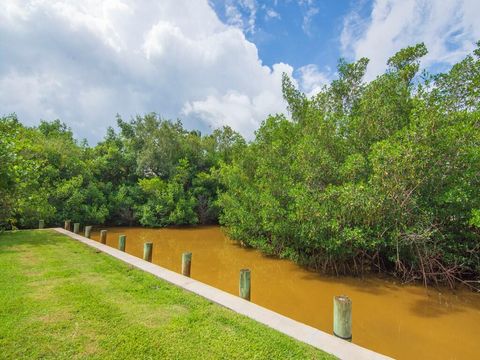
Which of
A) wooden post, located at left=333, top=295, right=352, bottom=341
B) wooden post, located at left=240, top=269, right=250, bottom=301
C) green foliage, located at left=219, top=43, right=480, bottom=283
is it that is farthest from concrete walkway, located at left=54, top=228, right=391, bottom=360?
green foliage, located at left=219, top=43, right=480, bottom=283

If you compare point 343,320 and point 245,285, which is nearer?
point 343,320

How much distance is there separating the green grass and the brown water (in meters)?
2.94

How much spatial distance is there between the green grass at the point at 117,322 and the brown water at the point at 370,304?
294cm

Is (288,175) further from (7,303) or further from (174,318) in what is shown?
(7,303)

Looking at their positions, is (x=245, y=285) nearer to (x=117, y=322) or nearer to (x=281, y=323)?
(x=281, y=323)

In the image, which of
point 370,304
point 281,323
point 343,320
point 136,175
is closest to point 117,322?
point 281,323

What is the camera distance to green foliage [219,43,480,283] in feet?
27.6

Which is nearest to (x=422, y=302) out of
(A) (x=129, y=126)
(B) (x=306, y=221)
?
(B) (x=306, y=221)

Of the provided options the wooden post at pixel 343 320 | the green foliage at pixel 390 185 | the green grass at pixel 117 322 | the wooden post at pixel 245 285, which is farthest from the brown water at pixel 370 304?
the green grass at pixel 117 322

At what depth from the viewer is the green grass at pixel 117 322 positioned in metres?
3.68

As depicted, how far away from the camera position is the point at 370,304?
788 cm

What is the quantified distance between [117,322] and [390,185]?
26.1 ft

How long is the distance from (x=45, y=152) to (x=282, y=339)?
59.2ft

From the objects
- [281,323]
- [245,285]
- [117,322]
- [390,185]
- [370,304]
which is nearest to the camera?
[117,322]
